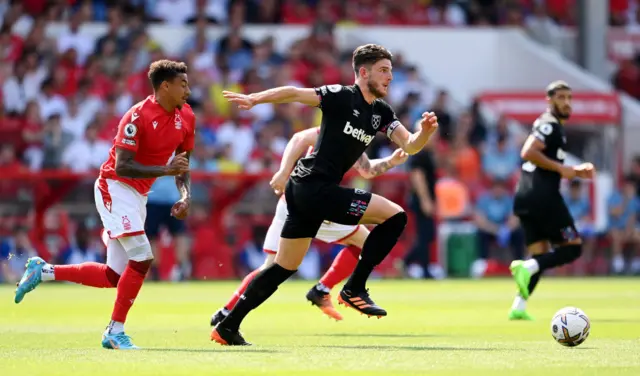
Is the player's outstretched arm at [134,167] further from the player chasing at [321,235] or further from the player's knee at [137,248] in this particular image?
the player chasing at [321,235]

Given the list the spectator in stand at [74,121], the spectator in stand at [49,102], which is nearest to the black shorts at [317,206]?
the spectator in stand at [74,121]

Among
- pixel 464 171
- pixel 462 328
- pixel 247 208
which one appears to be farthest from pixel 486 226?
pixel 462 328

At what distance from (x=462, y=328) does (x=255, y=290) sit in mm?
2979

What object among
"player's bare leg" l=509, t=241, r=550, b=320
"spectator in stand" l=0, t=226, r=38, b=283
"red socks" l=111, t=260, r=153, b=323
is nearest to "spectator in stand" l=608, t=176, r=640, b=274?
"spectator in stand" l=0, t=226, r=38, b=283

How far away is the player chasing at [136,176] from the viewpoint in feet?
33.9

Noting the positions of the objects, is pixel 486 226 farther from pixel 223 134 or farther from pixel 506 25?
pixel 506 25

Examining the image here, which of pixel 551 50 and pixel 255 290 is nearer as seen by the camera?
pixel 255 290

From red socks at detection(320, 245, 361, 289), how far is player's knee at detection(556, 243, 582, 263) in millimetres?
2367

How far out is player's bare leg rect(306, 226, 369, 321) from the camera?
12.9 meters

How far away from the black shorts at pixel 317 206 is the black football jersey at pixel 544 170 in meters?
4.48

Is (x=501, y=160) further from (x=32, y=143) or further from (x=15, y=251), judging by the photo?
(x=15, y=251)

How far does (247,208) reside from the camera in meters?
24.4

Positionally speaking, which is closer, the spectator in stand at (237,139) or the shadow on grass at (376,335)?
the shadow on grass at (376,335)

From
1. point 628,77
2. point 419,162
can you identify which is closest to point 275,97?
point 419,162
